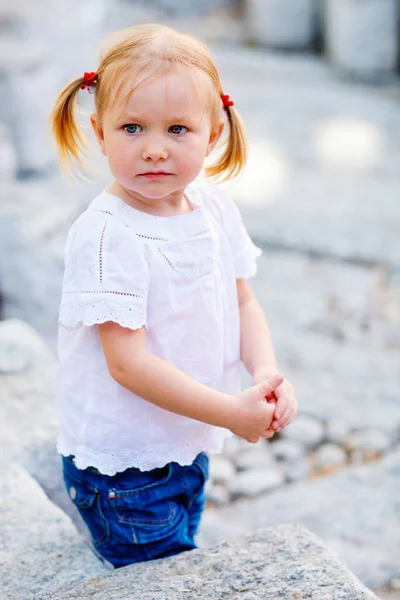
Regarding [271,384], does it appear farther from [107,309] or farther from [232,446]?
[232,446]

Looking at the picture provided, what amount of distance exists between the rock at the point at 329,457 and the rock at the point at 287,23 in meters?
5.07

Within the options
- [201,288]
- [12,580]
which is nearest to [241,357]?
[201,288]

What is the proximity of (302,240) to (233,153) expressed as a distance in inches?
86.3

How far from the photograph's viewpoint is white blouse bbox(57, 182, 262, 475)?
1174 mm

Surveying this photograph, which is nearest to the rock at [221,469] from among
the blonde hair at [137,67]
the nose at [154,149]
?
the blonde hair at [137,67]

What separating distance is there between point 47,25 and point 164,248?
354 centimetres

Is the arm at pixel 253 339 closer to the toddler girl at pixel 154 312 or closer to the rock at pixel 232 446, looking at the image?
the toddler girl at pixel 154 312

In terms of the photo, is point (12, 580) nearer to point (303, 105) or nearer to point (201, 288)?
point (201, 288)

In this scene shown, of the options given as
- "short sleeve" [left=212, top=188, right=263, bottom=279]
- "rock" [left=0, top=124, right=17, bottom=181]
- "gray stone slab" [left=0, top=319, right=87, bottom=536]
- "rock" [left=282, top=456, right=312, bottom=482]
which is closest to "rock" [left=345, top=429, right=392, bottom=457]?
"rock" [left=282, top=456, right=312, bottom=482]

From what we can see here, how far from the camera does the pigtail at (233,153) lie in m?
1.32

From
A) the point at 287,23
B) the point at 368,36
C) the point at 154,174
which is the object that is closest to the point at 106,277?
the point at 154,174

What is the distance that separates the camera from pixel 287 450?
2191mm

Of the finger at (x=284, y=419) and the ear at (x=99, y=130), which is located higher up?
the ear at (x=99, y=130)

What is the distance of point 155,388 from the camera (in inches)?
46.6
